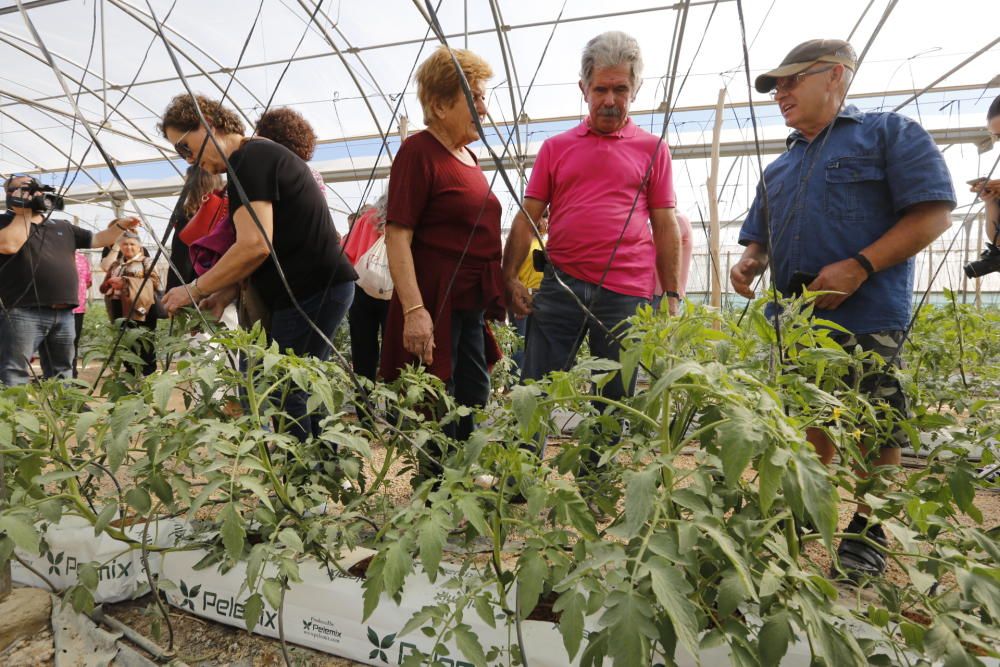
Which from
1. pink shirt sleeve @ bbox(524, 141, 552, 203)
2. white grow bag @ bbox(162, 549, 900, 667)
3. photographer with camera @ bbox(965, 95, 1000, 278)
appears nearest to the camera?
white grow bag @ bbox(162, 549, 900, 667)

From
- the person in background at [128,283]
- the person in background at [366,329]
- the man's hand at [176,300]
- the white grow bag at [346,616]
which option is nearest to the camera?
the white grow bag at [346,616]

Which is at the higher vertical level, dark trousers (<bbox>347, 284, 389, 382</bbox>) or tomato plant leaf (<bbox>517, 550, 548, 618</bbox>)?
dark trousers (<bbox>347, 284, 389, 382</bbox>)

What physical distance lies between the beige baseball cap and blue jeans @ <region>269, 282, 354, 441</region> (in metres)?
1.18

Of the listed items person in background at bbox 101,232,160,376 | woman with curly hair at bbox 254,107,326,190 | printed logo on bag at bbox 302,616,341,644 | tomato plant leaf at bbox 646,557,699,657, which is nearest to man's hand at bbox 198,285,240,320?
woman with curly hair at bbox 254,107,326,190

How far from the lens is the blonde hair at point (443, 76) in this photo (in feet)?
4.50

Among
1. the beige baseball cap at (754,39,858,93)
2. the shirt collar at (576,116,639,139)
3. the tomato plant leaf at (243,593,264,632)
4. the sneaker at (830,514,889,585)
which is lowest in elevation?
the sneaker at (830,514,889,585)

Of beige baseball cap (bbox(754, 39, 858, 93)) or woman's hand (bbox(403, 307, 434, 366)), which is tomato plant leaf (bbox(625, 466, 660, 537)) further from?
beige baseball cap (bbox(754, 39, 858, 93))

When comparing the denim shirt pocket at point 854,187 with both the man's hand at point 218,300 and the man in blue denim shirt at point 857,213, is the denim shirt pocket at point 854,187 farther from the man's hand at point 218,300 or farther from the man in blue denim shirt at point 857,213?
the man's hand at point 218,300

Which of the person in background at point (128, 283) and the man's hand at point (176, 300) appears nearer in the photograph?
the man's hand at point (176, 300)

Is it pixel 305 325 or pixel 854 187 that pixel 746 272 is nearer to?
pixel 854 187

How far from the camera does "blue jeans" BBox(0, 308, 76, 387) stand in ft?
7.44

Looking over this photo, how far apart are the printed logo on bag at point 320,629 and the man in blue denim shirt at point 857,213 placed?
1.03 metres

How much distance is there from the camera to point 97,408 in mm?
912

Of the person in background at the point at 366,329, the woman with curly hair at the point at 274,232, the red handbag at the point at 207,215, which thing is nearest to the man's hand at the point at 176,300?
the woman with curly hair at the point at 274,232
